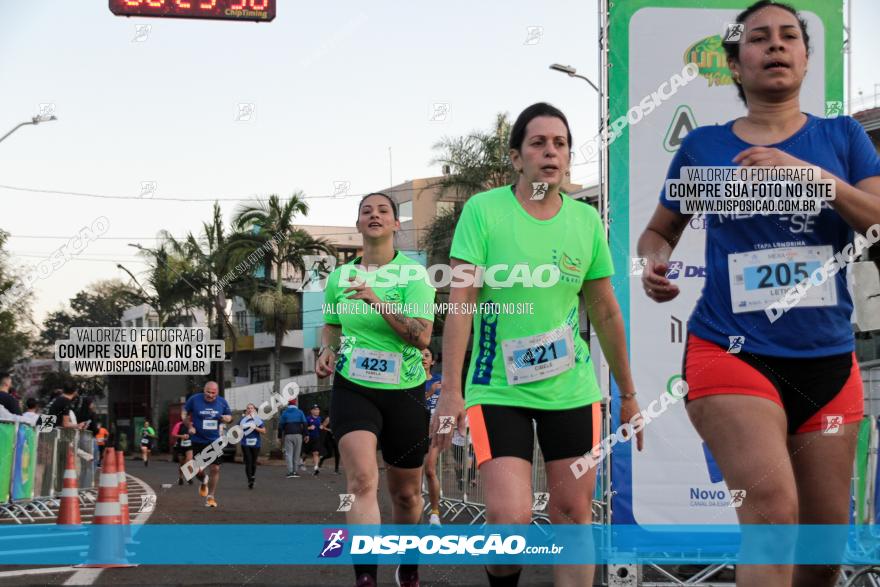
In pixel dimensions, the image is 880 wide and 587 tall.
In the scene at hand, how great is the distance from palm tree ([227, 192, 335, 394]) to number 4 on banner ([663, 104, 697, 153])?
31.1 meters

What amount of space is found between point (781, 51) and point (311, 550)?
6963 millimetres

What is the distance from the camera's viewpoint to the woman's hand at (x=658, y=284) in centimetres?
425

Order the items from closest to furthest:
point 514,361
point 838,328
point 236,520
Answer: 1. point 838,328
2. point 514,361
3. point 236,520

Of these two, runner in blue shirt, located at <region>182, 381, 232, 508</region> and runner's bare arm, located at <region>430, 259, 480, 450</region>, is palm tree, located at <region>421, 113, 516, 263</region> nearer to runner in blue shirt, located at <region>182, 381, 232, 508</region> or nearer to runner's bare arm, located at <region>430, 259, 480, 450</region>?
runner in blue shirt, located at <region>182, 381, 232, 508</region>

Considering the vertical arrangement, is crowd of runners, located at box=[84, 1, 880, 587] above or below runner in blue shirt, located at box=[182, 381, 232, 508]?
above

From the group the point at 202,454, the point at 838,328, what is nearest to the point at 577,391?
the point at 838,328

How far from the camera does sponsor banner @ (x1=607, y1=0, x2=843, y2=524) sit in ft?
24.7

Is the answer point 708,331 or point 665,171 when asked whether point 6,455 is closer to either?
point 665,171

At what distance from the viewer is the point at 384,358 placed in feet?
22.0

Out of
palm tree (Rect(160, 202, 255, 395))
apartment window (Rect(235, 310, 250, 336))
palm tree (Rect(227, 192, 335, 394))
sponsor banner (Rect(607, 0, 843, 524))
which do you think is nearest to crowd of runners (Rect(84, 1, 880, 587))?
sponsor banner (Rect(607, 0, 843, 524))

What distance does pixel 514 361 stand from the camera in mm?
4695

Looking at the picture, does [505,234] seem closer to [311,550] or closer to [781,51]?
[781,51]

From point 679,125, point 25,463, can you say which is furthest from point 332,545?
point 25,463

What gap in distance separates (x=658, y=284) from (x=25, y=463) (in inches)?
447
